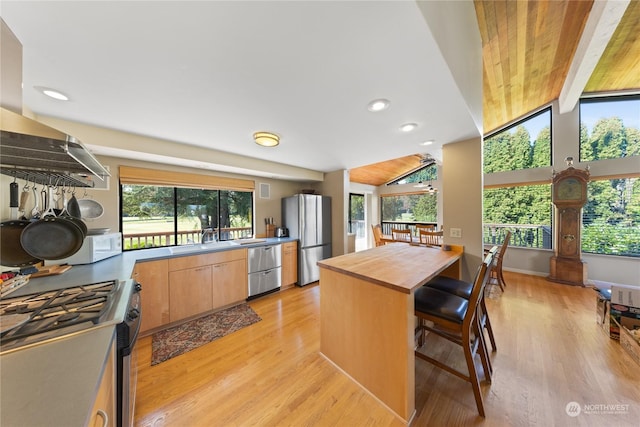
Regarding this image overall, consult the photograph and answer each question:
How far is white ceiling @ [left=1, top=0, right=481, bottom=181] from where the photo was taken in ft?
2.99

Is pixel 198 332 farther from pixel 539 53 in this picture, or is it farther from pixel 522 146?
pixel 522 146

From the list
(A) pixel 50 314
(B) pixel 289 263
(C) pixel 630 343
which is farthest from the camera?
(B) pixel 289 263

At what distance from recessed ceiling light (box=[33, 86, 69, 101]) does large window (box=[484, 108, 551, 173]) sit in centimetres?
646

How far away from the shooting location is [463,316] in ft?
4.66

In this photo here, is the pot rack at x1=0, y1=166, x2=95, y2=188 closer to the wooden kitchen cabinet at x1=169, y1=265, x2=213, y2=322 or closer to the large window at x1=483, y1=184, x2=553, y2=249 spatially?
the wooden kitchen cabinet at x1=169, y1=265, x2=213, y2=322

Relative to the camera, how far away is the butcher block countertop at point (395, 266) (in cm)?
139

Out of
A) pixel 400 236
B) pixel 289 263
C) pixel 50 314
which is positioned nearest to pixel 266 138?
pixel 50 314

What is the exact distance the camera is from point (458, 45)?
4.64ft

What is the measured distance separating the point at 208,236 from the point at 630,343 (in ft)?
15.7

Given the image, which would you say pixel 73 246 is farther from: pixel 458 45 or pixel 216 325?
pixel 458 45

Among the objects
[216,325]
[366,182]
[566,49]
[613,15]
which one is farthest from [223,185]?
[566,49]

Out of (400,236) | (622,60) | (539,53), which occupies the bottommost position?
(400,236)

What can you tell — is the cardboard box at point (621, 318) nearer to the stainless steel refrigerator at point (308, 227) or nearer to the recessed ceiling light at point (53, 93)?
the stainless steel refrigerator at point (308, 227)

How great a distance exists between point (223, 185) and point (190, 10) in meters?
2.58
